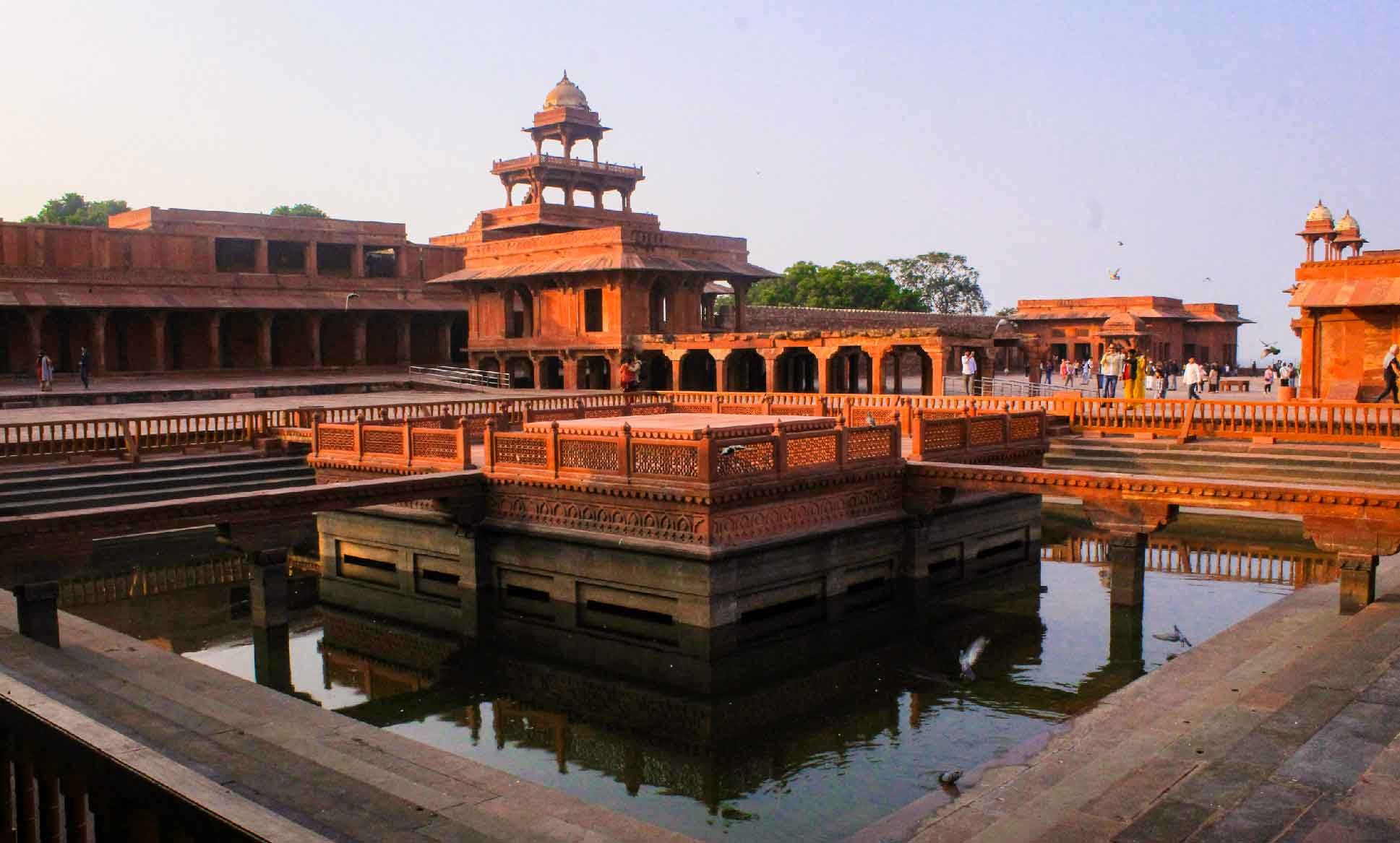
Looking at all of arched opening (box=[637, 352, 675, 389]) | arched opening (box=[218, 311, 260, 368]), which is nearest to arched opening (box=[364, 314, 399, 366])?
arched opening (box=[218, 311, 260, 368])

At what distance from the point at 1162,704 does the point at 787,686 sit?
4.64 m

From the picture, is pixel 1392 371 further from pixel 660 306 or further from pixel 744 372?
pixel 660 306

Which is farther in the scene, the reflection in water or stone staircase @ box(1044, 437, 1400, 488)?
stone staircase @ box(1044, 437, 1400, 488)

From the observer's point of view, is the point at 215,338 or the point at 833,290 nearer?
the point at 215,338

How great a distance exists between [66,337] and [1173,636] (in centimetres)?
3750

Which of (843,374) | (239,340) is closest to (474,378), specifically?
(239,340)

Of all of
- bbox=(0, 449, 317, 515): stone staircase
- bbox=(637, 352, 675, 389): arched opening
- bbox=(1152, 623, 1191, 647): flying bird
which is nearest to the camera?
bbox=(1152, 623, 1191, 647): flying bird

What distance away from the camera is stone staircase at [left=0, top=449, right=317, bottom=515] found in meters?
18.8

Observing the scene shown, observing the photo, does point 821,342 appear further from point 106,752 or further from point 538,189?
point 106,752

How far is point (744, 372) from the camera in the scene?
127 ft

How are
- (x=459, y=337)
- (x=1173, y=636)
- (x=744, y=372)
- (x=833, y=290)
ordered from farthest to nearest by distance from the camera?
(x=833, y=290)
(x=459, y=337)
(x=744, y=372)
(x=1173, y=636)

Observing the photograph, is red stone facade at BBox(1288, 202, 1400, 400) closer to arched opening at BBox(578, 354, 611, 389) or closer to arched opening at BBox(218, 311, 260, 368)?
arched opening at BBox(578, 354, 611, 389)

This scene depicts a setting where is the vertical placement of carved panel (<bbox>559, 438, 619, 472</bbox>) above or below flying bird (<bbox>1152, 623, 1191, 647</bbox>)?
above

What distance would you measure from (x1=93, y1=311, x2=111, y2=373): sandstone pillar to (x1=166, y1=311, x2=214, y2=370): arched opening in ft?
13.8
